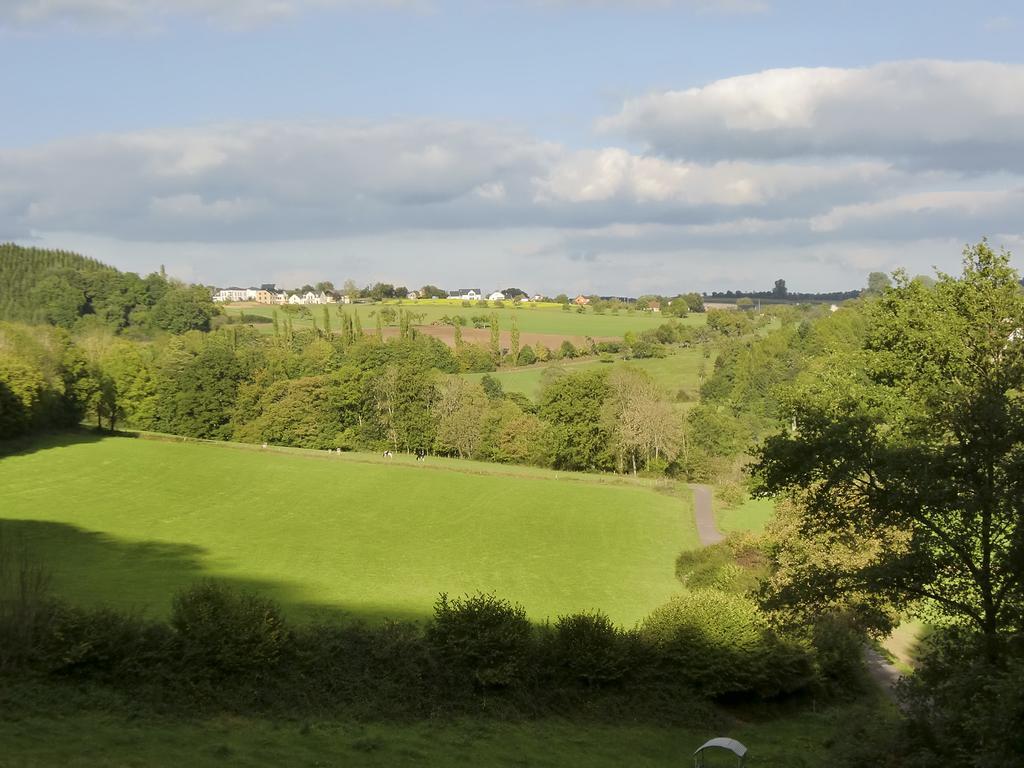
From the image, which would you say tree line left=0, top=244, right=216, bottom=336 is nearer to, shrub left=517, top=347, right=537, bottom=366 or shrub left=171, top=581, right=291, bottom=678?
shrub left=517, top=347, right=537, bottom=366

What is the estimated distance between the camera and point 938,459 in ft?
56.0

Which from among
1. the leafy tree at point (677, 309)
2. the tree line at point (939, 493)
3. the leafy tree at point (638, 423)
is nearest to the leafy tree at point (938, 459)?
the tree line at point (939, 493)

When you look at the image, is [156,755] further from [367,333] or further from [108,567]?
[367,333]

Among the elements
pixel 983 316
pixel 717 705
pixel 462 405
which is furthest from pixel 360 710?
pixel 462 405

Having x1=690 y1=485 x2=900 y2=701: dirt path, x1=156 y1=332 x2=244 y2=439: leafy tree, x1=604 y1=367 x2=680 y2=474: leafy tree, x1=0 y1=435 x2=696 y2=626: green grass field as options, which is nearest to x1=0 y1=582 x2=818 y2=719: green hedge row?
x1=690 y1=485 x2=900 y2=701: dirt path

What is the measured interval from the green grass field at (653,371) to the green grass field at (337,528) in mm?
36995

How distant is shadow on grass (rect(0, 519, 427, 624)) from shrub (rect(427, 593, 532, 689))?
4417mm

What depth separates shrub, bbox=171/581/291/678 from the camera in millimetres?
23625

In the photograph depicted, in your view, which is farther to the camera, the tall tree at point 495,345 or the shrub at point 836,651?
the tall tree at point 495,345

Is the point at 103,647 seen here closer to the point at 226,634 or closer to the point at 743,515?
the point at 226,634

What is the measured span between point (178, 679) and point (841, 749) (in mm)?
17288

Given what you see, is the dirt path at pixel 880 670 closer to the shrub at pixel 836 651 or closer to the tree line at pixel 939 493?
the shrub at pixel 836 651

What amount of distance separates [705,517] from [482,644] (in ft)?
136

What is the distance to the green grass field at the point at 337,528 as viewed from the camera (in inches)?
1652
